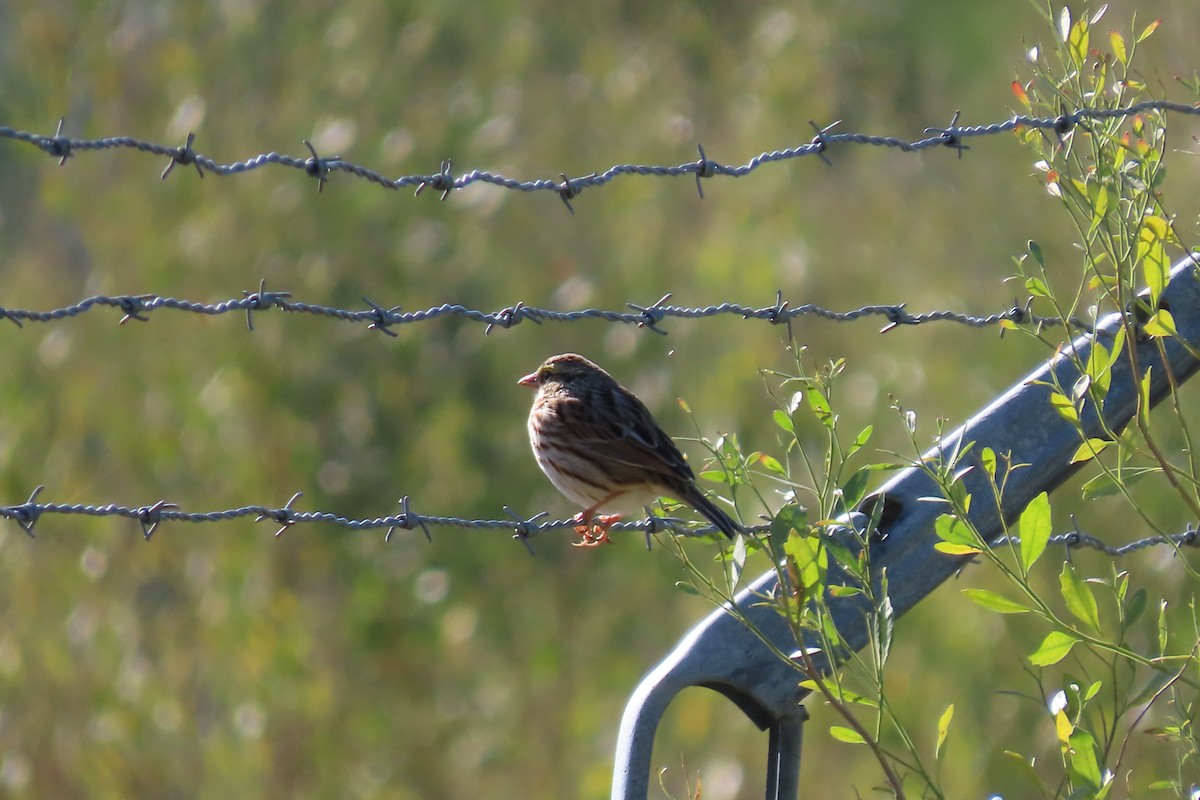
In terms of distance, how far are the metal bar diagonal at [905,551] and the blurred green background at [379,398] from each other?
3.27 metres

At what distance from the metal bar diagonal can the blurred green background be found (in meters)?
3.27

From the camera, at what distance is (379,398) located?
7.85 metres

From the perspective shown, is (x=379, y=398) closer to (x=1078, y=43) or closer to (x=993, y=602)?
(x=1078, y=43)

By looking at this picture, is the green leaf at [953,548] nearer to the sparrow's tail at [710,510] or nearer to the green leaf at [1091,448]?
the green leaf at [1091,448]

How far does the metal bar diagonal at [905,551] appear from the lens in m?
3.20

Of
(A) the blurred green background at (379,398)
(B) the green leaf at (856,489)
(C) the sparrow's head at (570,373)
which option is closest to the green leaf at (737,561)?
(B) the green leaf at (856,489)

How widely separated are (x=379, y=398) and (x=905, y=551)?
4.93m

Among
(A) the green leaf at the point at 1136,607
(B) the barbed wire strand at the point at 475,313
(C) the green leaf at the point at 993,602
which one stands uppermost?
(B) the barbed wire strand at the point at 475,313

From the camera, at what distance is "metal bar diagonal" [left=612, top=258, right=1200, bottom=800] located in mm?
3201

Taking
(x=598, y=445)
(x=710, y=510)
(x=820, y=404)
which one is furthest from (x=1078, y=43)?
(x=598, y=445)

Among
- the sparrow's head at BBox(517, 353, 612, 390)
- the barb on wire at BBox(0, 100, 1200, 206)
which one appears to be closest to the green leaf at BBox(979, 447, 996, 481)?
the barb on wire at BBox(0, 100, 1200, 206)

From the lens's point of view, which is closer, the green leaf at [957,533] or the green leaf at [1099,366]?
the green leaf at [957,533]

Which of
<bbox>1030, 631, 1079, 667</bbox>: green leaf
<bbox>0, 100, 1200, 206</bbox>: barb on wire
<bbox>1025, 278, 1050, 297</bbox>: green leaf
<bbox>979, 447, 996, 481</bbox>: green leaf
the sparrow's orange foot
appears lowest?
<bbox>1030, 631, 1079, 667</bbox>: green leaf

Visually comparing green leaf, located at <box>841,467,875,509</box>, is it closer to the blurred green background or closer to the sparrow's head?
the sparrow's head
